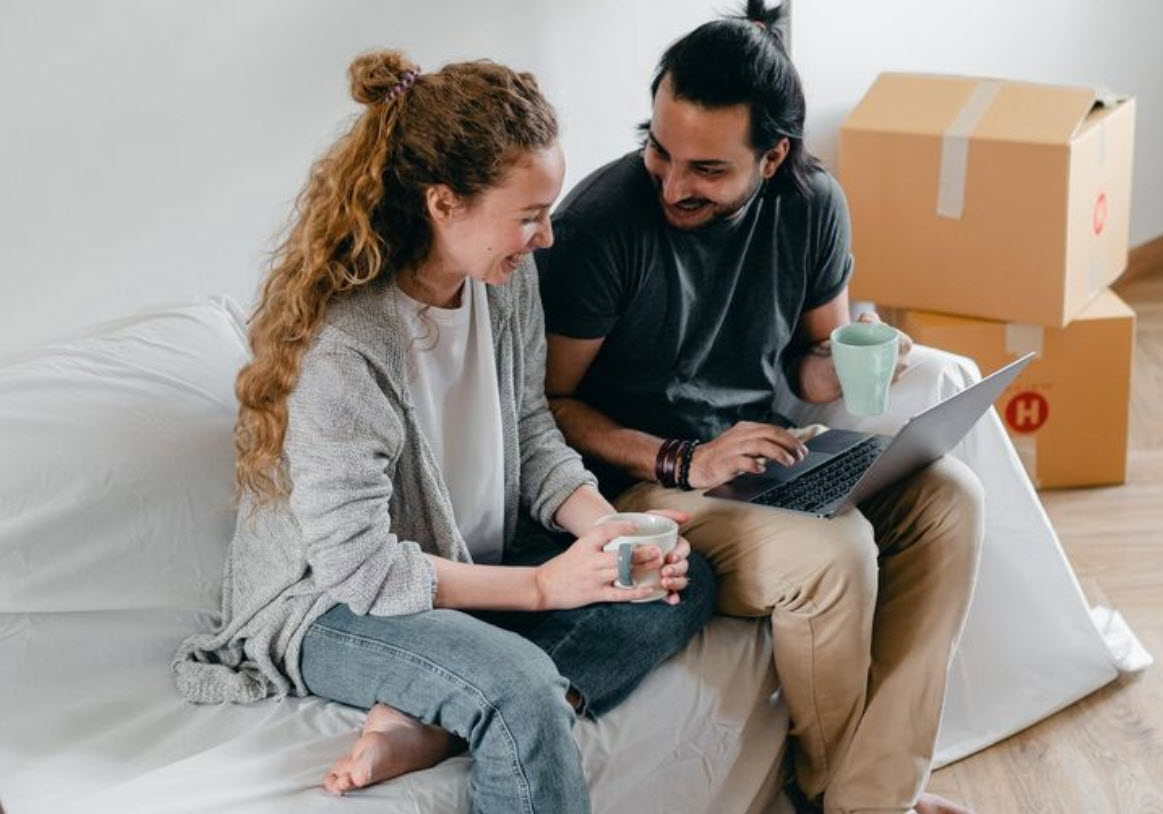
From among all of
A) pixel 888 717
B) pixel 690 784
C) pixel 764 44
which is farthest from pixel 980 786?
pixel 764 44

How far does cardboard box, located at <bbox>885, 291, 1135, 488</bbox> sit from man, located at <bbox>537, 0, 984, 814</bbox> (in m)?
0.93

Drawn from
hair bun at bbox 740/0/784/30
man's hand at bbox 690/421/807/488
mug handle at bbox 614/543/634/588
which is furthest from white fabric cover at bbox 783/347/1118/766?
mug handle at bbox 614/543/634/588

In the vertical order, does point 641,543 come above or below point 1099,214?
above

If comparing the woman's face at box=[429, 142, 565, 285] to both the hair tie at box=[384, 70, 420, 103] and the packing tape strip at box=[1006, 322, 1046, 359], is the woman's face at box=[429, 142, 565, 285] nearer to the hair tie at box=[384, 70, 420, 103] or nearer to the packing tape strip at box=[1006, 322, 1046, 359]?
the hair tie at box=[384, 70, 420, 103]

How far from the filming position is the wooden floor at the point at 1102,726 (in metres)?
2.15

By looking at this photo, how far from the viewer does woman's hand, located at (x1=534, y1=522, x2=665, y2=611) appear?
68.5 inches

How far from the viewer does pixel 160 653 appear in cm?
179

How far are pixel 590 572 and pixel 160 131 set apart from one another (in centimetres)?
86

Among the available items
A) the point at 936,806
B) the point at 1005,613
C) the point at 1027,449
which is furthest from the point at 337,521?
the point at 1027,449

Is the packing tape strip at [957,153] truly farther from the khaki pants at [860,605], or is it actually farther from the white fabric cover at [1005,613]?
the khaki pants at [860,605]

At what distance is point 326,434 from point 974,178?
1.63 m

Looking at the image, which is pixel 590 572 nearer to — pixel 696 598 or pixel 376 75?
pixel 696 598

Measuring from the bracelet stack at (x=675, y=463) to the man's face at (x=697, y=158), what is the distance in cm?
28

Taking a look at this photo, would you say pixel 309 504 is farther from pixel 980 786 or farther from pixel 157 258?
pixel 980 786
